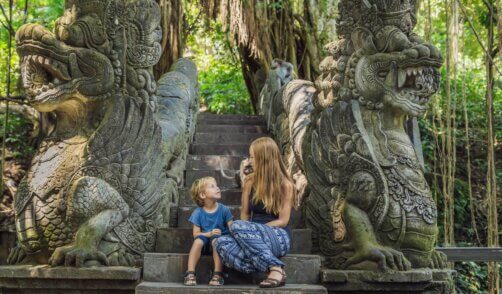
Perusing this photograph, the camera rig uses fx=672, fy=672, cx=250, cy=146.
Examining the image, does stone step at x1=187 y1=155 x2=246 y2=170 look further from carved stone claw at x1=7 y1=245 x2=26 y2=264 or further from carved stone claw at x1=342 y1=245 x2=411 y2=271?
carved stone claw at x1=342 y1=245 x2=411 y2=271

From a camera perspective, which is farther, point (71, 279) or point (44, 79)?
point (44, 79)

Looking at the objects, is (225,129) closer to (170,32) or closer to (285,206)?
(170,32)

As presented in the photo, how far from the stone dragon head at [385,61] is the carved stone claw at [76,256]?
217 centimetres

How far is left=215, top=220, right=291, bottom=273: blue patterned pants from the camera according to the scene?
4.35m

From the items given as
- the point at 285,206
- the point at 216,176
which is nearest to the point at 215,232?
the point at 285,206

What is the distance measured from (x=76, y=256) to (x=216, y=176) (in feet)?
8.41

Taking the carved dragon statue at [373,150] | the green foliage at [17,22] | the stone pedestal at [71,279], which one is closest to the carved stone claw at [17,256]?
the stone pedestal at [71,279]

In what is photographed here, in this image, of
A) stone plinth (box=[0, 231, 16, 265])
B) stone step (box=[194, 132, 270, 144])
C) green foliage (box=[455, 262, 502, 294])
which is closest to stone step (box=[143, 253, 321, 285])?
stone plinth (box=[0, 231, 16, 265])

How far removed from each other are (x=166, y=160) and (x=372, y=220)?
187cm

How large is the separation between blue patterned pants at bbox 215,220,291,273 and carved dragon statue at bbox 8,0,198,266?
882mm

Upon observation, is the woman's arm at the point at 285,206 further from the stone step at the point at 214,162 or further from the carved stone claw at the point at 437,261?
the stone step at the point at 214,162

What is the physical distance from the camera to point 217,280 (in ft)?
14.5

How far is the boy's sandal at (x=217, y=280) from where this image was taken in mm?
4395

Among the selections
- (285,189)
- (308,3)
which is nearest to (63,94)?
(285,189)
